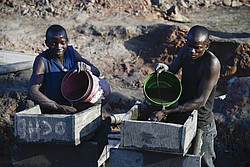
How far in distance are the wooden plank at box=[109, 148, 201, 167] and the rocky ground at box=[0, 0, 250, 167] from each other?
2.44m

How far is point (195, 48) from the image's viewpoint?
273 centimetres

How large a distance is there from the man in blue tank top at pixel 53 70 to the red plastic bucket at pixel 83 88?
8cm

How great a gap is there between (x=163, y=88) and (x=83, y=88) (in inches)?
34.2

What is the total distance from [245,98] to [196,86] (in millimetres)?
2257

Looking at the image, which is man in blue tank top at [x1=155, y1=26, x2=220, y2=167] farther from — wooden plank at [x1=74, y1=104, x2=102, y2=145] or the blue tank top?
the blue tank top

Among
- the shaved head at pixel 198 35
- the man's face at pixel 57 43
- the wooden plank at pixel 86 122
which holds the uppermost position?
the shaved head at pixel 198 35

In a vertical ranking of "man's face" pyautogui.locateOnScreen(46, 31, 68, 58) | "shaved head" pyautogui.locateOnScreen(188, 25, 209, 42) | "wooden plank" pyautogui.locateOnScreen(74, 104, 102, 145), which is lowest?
"wooden plank" pyautogui.locateOnScreen(74, 104, 102, 145)

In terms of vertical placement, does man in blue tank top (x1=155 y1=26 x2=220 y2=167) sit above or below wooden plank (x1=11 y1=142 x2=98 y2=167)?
above

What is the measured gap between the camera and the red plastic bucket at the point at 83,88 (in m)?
2.98

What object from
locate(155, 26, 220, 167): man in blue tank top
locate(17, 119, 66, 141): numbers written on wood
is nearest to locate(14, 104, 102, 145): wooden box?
locate(17, 119, 66, 141): numbers written on wood

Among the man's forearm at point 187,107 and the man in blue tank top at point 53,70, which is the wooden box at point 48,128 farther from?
the man's forearm at point 187,107

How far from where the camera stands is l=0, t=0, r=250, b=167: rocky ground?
5.32 metres

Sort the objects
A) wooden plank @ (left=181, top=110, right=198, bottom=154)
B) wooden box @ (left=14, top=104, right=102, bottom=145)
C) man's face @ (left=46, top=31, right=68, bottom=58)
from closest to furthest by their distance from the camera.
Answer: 1. wooden plank @ (left=181, top=110, right=198, bottom=154)
2. wooden box @ (left=14, top=104, right=102, bottom=145)
3. man's face @ (left=46, top=31, right=68, bottom=58)

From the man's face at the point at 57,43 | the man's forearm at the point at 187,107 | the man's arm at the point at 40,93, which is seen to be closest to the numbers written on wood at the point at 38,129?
the man's arm at the point at 40,93
